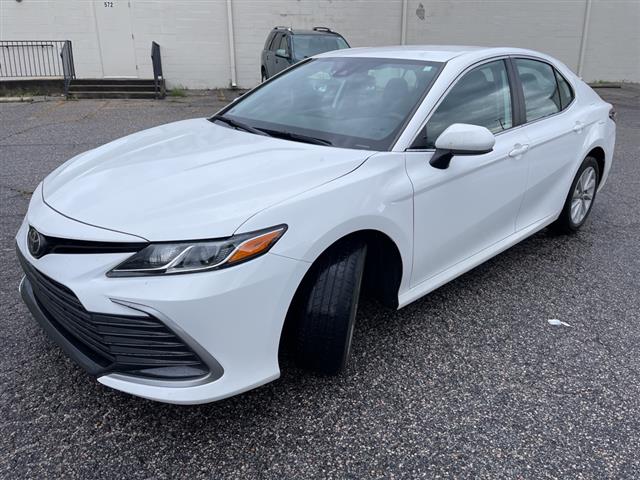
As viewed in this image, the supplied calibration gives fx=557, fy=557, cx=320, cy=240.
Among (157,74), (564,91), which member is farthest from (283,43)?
(564,91)

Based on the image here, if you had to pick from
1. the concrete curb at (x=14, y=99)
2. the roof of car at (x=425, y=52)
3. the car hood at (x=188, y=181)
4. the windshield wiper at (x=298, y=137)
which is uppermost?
the roof of car at (x=425, y=52)

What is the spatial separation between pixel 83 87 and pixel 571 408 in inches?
615

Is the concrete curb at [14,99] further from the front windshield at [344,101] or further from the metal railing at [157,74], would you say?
the front windshield at [344,101]

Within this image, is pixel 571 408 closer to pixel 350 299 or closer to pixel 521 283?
pixel 350 299

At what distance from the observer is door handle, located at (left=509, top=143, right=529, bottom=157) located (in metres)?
3.55

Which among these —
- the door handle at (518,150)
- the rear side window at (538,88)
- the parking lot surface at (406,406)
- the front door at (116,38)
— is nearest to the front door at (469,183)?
the door handle at (518,150)

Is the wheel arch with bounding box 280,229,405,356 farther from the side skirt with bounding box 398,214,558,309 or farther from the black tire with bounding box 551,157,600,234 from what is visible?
the black tire with bounding box 551,157,600,234

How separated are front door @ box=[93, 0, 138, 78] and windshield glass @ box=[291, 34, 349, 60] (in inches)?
255

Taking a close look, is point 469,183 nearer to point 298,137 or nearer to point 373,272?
point 373,272

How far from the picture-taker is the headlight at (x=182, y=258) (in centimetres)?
213

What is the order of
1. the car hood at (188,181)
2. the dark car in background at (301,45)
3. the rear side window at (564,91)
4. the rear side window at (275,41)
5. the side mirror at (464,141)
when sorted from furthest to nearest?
the rear side window at (275,41) → the dark car in background at (301,45) → the rear side window at (564,91) → the side mirror at (464,141) → the car hood at (188,181)

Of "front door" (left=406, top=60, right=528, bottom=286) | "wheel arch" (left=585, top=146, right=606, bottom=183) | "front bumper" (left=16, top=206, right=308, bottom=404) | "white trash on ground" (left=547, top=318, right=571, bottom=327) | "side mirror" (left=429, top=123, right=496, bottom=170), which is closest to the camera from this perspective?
"front bumper" (left=16, top=206, right=308, bottom=404)

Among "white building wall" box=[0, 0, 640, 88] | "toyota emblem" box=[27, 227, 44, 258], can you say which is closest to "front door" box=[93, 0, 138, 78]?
"white building wall" box=[0, 0, 640, 88]

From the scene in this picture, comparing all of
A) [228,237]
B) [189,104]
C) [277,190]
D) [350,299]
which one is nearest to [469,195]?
[350,299]
